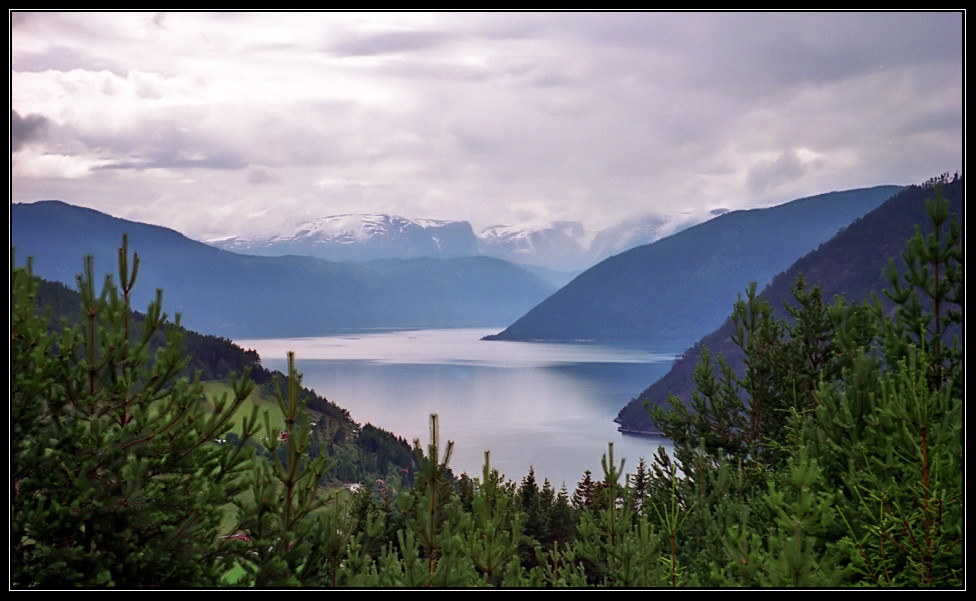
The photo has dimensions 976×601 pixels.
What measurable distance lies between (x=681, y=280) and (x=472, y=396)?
66751mm

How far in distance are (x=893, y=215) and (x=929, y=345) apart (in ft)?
196

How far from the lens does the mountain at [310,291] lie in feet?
110

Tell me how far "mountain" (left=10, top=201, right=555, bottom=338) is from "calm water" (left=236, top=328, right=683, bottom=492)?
10.4 ft

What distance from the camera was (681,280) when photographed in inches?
3620

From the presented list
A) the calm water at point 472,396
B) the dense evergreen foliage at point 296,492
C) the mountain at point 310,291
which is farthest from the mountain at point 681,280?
the dense evergreen foliage at point 296,492

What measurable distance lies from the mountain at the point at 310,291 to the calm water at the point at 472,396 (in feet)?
10.4

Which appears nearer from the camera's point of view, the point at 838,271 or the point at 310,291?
the point at 310,291

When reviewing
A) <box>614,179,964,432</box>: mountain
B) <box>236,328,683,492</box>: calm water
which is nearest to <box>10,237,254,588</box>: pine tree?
<box>236,328,683,492</box>: calm water

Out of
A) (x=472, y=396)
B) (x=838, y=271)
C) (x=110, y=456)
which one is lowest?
(x=472, y=396)

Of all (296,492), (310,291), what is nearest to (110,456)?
(296,492)

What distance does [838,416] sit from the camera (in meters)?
4.87

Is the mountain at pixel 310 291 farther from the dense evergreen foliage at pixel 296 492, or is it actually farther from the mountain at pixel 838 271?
the dense evergreen foliage at pixel 296 492

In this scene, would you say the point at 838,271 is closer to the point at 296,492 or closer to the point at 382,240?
the point at 382,240

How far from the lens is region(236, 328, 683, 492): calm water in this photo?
20.7 meters
